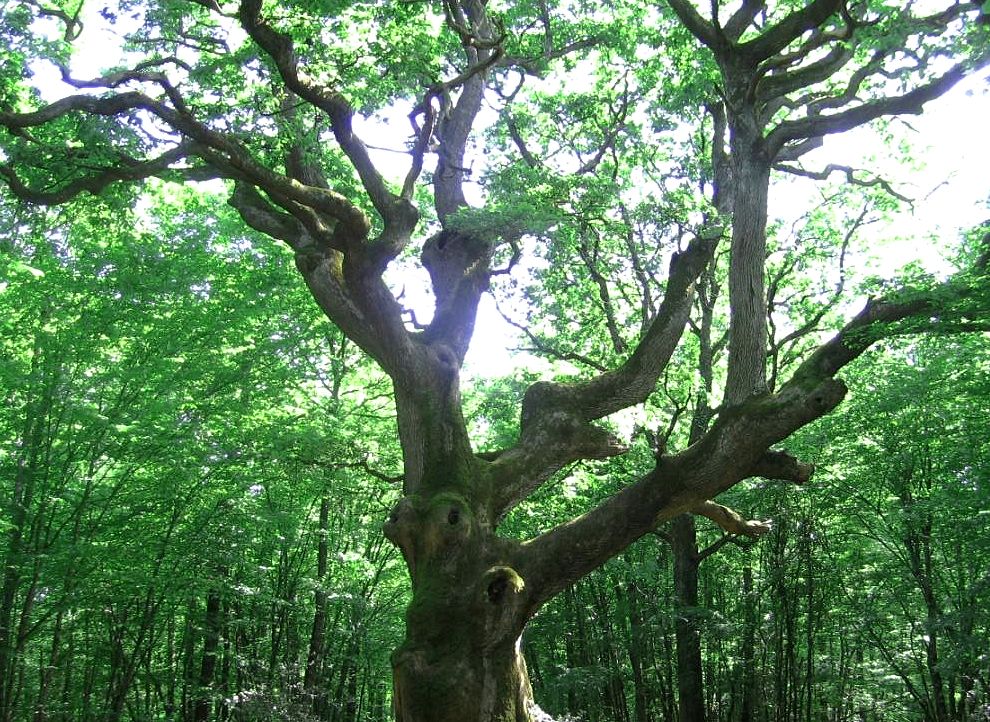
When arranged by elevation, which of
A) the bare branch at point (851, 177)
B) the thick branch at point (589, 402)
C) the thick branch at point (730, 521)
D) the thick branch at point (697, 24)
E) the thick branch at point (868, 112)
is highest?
the bare branch at point (851, 177)

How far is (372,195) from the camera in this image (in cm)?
662

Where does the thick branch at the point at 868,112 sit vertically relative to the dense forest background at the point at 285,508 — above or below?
above

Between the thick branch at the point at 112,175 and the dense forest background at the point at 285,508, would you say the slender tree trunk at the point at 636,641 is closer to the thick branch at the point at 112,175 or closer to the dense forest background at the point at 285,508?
the dense forest background at the point at 285,508

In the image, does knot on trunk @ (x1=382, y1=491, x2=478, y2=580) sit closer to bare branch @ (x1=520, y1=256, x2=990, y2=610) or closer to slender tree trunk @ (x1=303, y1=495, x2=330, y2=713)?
bare branch @ (x1=520, y1=256, x2=990, y2=610)

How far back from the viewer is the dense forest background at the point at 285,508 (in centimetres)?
798

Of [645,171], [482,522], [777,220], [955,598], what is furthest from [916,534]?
[482,522]

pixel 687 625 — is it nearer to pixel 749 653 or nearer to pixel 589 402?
pixel 749 653

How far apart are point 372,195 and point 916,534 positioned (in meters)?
7.99

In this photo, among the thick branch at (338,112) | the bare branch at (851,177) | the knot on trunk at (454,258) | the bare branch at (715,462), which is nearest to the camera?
the bare branch at (715,462)

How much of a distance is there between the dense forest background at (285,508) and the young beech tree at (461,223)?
1667mm

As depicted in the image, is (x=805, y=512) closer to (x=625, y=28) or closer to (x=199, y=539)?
(x=625, y=28)

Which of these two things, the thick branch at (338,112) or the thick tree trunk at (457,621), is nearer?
the thick tree trunk at (457,621)

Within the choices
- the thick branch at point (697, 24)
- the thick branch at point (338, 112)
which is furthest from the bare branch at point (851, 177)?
the thick branch at point (338, 112)

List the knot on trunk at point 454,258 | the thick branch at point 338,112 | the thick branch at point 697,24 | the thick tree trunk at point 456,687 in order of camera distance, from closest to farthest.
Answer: the thick tree trunk at point 456,687 < the thick branch at point 338,112 < the thick branch at point 697,24 < the knot on trunk at point 454,258
